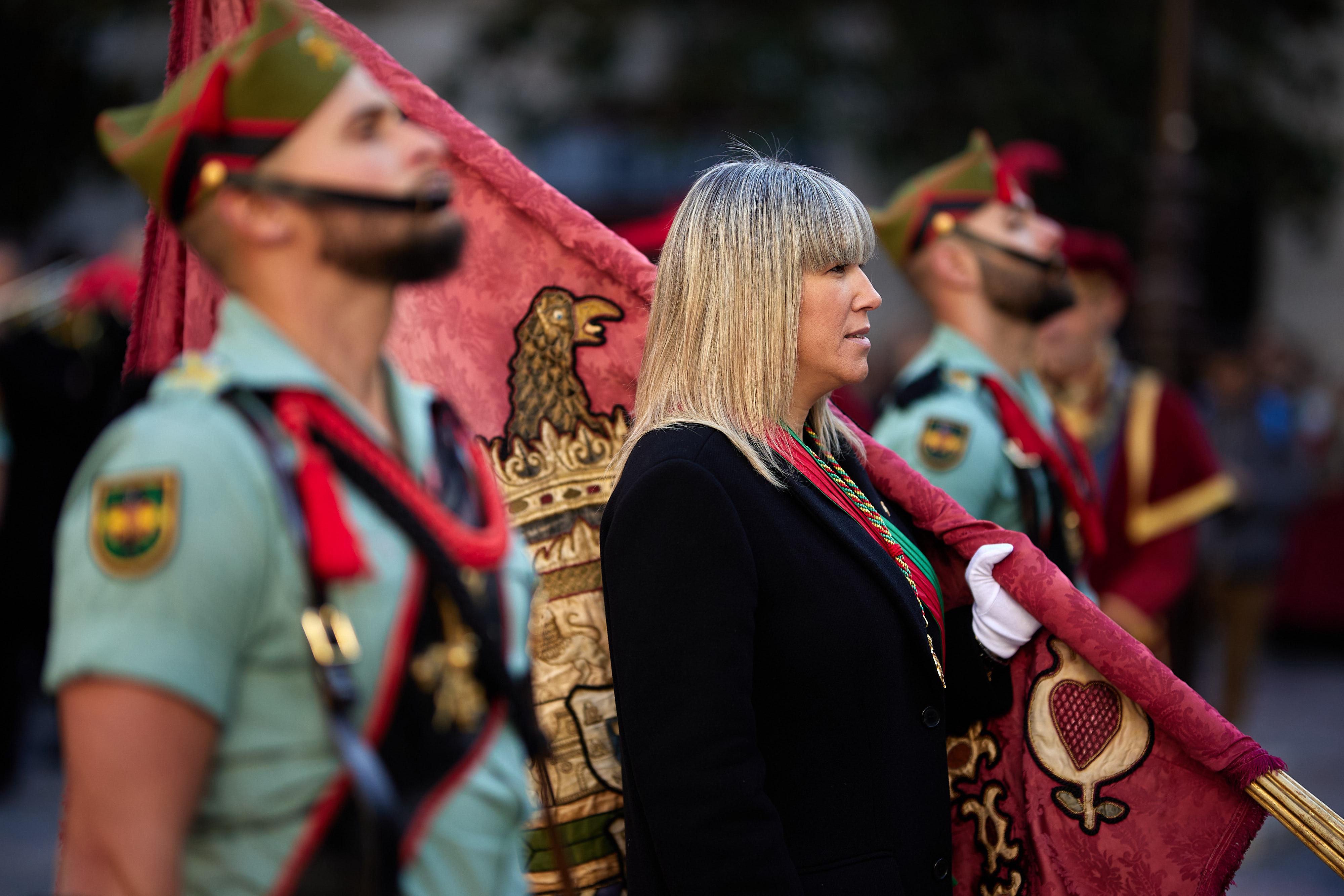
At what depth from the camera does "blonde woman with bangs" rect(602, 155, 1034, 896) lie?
2.12 meters

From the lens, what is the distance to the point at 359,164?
64.6 inches

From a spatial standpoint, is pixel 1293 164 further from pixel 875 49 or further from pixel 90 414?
pixel 90 414

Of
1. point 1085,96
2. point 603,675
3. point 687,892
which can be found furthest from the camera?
point 1085,96

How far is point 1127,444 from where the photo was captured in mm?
5914

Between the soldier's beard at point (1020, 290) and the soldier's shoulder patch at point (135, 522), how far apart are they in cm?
284

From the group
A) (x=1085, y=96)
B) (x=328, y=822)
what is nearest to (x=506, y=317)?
(x=328, y=822)

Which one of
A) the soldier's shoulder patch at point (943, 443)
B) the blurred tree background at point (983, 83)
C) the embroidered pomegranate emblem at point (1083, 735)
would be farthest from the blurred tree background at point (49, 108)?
the embroidered pomegranate emblem at point (1083, 735)

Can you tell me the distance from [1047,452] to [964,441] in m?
0.35

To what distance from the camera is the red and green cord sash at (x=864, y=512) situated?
7.91 ft

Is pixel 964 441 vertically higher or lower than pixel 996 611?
higher

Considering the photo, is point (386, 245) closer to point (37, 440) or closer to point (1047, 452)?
point (1047, 452)

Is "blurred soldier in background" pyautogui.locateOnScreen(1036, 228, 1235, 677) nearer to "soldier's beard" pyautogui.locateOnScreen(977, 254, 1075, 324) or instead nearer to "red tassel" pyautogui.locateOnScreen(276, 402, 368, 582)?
"soldier's beard" pyautogui.locateOnScreen(977, 254, 1075, 324)

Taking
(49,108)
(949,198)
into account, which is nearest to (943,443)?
(949,198)

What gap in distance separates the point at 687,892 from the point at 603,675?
2.26ft
